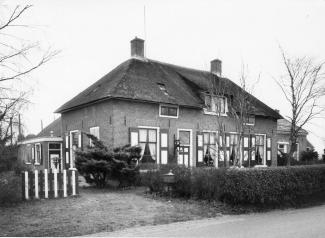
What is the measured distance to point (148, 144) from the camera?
18.9 metres

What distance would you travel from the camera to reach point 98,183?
13688 millimetres

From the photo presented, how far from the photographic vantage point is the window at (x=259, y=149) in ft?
83.1

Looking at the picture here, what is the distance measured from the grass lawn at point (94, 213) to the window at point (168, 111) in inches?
320

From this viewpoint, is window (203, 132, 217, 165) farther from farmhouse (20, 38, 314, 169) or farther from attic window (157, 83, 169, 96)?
attic window (157, 83, 169, 96)

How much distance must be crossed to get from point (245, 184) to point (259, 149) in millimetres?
15698

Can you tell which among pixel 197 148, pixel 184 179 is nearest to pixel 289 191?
pixel 184 179

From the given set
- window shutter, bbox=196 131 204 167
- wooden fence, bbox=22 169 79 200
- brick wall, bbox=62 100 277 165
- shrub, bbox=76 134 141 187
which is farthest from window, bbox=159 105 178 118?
wooden fence, bbox=22 169 79 200

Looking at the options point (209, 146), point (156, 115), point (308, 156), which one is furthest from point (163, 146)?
point (308, 156)

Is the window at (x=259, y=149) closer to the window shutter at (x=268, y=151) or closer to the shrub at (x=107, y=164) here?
the window shutter at (x=268, y=151)

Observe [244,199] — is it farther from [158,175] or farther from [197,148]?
[197,148]

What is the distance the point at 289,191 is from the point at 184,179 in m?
3.67

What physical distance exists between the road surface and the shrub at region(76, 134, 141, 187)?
16.6 ft

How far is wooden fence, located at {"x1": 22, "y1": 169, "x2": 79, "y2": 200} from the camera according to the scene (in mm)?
10570

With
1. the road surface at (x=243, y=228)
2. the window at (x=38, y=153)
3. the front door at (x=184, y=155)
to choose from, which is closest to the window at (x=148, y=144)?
the front door at (x=184, y=155)
